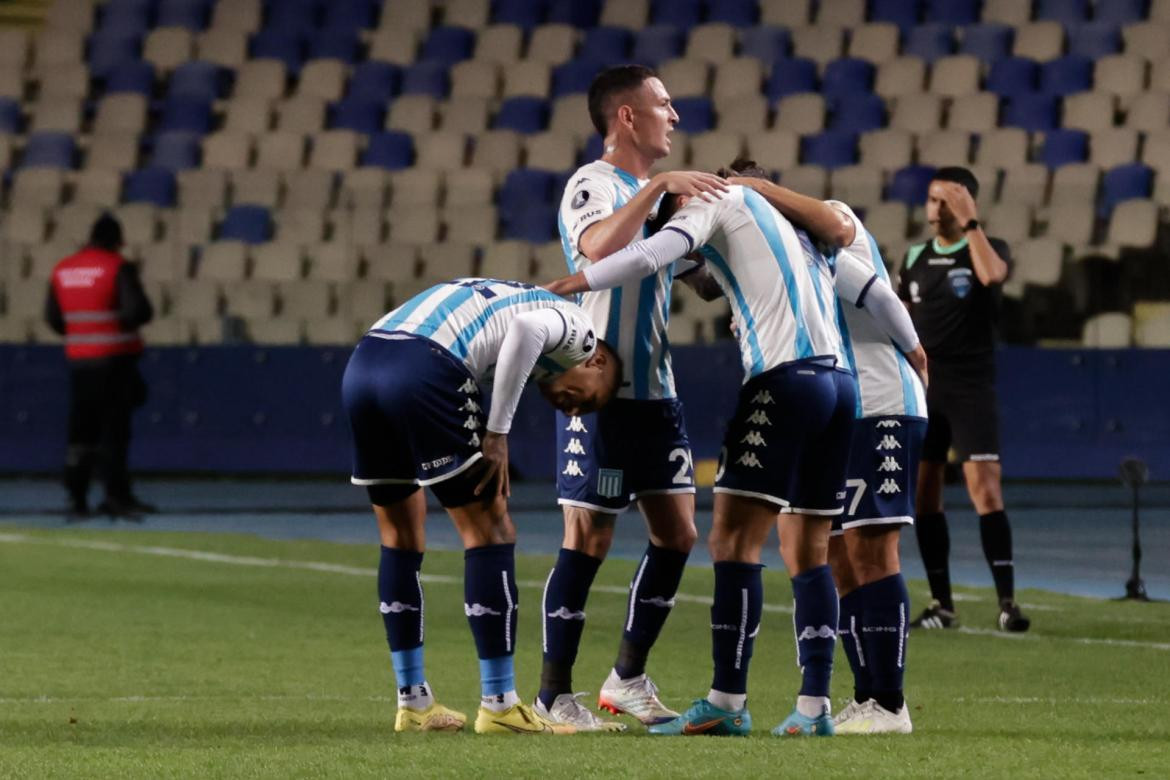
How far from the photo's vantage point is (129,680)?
30.0 ft

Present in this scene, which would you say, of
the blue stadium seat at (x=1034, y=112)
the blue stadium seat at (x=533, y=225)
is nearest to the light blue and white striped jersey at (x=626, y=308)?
the blue stadium seat at (x=533, y=225)

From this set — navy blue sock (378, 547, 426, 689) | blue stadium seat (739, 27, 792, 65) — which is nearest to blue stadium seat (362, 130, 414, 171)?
blue stadium seat (739, 27, 792, 65)

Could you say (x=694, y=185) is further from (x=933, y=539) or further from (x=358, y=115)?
(x=358, y=115)

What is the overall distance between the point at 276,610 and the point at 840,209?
224 inches

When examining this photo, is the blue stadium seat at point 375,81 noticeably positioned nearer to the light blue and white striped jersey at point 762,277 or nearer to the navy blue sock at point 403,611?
the navy blue sock at point 403,611

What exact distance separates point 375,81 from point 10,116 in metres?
4.32

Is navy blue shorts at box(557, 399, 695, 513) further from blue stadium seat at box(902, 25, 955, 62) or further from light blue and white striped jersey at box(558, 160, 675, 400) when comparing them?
blue stadium seat at box(902, 25, 955, 62)

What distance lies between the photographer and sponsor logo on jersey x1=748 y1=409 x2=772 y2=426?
22.7 ft

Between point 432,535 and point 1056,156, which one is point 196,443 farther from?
point 1056,156

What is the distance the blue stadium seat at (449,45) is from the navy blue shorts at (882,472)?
1897 centimetres

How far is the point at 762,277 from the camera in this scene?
6.99m

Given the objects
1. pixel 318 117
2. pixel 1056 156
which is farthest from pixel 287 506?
pixel 1056 156

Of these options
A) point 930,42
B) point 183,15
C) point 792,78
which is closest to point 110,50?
point 183,15

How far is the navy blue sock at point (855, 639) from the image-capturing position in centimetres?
750
